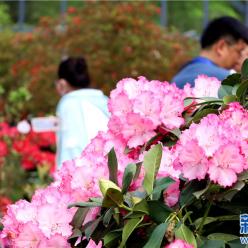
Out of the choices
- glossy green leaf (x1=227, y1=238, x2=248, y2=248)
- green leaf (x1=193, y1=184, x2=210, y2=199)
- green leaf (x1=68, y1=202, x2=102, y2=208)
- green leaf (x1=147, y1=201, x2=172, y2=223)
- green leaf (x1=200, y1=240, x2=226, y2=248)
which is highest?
green leaf (x1=193, y1=184, x2=210, y2=199)

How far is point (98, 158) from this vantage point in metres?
1.79

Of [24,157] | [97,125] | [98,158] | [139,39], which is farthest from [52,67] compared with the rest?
[98,158]

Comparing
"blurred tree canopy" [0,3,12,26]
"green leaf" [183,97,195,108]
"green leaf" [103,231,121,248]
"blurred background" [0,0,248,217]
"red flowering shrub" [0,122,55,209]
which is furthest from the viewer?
"blurred tree canopy" [0,3,12,26]

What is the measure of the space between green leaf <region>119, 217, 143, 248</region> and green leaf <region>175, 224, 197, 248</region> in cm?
9

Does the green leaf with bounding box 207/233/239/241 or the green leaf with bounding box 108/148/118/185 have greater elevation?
the green leaf with bounding box 108/148/118/185

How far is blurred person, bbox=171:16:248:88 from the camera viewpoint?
425 cm

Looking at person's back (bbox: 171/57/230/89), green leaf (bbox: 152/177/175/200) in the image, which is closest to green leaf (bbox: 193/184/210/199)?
green leaf (bbox: 152/177/175/200)

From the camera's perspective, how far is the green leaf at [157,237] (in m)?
1.49

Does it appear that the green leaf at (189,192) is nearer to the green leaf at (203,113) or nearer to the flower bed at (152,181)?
the flower bed at (152,181)

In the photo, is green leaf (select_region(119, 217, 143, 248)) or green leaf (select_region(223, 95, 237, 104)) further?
green leaf (select_region(223, 95, 237, 104))

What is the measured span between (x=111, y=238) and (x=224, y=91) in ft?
1.58

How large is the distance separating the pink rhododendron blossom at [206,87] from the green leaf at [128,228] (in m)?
0.48

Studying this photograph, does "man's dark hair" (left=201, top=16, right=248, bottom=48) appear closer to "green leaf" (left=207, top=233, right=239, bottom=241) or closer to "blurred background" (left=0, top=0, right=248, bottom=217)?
"green leaf" (left=207, top=233, right=239, bottom=241)

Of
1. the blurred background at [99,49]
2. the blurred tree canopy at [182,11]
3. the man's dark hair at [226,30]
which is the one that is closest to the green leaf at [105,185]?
the man's dark hair at [226,30]
